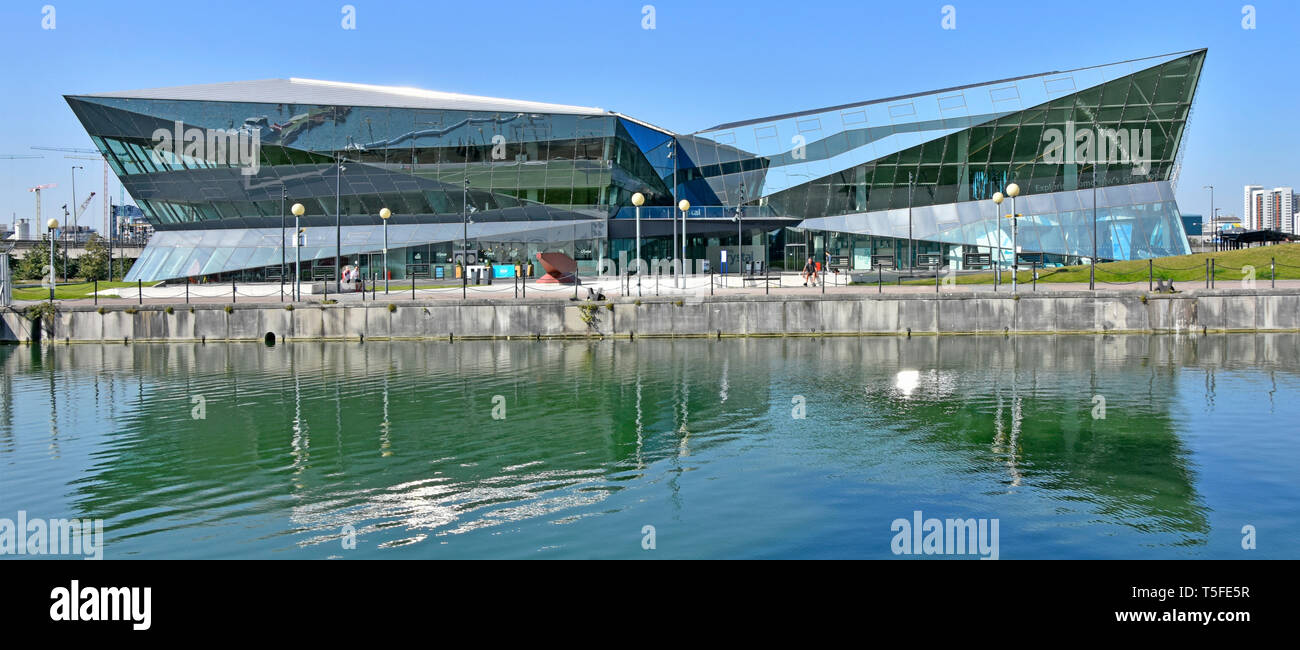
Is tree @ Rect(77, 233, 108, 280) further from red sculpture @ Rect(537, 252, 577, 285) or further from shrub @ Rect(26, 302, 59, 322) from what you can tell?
red sculpture @ Rect(537, 252, 577, 285)

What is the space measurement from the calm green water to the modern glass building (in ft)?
91.2

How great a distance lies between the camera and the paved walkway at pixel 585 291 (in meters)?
41.9

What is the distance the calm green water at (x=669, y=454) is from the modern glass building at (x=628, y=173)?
2781cm

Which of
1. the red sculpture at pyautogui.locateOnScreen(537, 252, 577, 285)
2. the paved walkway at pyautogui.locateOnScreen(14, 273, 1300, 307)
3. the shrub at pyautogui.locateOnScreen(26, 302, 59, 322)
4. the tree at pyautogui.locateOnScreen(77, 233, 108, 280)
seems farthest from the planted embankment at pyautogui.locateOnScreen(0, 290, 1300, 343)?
the tree at pyautogui.locateOnScreen(77, 233, 108, 280)

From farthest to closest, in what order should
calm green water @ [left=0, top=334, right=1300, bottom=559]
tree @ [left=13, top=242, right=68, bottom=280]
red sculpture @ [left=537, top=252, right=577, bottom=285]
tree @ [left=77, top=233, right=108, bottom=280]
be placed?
tree @ [left=13, top=242, right=68, bottom=280]
tree @ [left=77, top=233, right=108, bottom=280]
red sculpture @ [left=537, top=252, right=577, bottom=285]
calm green water @ [left=0, top=334, right=1300, bottom=559]

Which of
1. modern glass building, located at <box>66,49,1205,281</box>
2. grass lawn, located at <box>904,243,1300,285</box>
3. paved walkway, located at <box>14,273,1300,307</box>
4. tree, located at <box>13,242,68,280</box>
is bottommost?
paved walkway, located at <box>14,273,1300,307</box>

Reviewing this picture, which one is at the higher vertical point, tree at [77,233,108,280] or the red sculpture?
tree at [77,233,108,280]

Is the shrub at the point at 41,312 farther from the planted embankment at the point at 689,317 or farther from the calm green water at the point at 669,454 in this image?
the calm green water at the point at 669,454

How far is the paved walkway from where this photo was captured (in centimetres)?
4191

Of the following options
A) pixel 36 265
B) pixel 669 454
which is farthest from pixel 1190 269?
pixel 36 265
